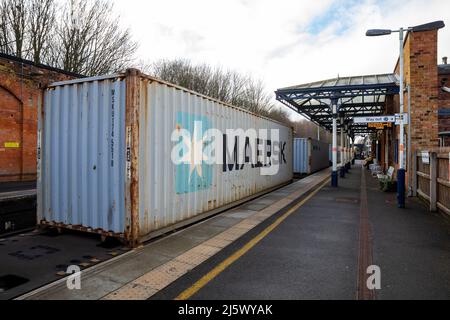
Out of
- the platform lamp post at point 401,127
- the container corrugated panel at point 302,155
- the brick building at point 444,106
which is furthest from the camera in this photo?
the container corrugated panel at point 302,155

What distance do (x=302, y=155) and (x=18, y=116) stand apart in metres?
19.6

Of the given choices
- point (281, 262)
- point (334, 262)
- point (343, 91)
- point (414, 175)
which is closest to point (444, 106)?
point (343, 91)

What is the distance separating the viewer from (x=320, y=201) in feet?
38.0

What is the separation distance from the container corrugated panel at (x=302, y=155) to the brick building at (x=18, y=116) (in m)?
18.2

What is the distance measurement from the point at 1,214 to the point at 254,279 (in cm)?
616

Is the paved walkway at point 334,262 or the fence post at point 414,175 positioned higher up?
the fence post at point 414,175

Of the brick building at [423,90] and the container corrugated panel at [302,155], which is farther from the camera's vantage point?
the container corrugated panel at [302,155]

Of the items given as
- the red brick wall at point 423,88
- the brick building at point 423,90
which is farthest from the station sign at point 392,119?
the red brick wall at point 423,88

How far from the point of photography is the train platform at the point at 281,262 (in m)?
3.96

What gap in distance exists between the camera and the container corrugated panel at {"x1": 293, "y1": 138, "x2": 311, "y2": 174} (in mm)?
24922

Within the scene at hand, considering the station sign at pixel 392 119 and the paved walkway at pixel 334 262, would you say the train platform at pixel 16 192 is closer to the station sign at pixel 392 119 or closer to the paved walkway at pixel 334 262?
the paved walkway at pixel 334 262

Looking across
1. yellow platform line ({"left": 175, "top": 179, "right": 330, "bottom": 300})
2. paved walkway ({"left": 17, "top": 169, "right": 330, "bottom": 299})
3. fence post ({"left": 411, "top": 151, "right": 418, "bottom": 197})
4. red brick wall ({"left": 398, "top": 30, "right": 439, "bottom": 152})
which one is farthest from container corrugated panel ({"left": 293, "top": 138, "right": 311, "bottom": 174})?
paved walkway ({"left": 17, "top": 169, "right": 330, "bottom": 299})

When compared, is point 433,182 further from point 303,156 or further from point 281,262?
point 303,156
